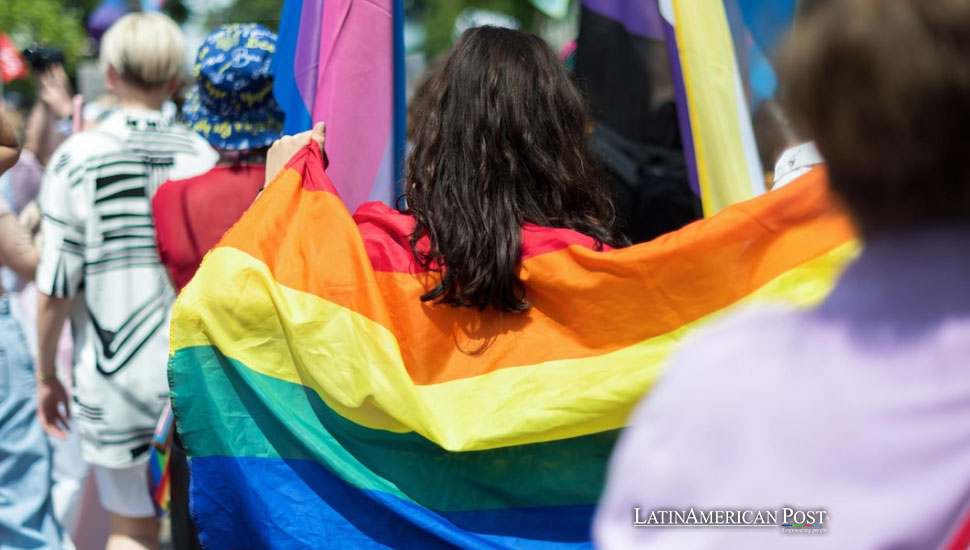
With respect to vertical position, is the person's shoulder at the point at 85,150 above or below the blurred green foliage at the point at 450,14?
below

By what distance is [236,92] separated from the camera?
3.02 metres

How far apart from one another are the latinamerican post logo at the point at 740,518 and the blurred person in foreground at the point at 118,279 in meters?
A: 2.52

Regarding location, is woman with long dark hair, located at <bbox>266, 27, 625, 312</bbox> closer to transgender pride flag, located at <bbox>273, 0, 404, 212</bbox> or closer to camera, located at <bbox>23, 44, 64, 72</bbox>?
transgender pride flag, located at <bbox>273, 0, 404, 212</bbox>

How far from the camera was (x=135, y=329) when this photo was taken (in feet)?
10.7

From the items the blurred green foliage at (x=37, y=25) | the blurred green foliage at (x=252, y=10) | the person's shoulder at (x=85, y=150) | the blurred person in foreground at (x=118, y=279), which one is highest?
the blurred green foliage at (x=252, y=10)

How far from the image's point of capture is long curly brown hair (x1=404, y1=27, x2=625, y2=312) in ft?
6.56

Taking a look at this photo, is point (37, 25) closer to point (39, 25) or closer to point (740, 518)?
point (39, 25)

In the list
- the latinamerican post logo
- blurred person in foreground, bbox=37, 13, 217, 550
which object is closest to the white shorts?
blurred person in foreground, bbox=37, 13, 217, 550

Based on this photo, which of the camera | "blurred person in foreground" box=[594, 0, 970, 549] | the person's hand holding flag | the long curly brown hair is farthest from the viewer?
the camera

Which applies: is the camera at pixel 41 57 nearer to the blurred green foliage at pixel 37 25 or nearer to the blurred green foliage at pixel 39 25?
the blurred green foliage at pixel 39 25

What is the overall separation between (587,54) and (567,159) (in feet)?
6.53

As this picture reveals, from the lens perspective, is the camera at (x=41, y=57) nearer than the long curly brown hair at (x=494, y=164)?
No

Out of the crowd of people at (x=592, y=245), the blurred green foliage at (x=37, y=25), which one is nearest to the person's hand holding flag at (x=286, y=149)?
the crowd of people at (x=592, y=245)

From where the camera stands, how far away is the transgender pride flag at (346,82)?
2738 mm
